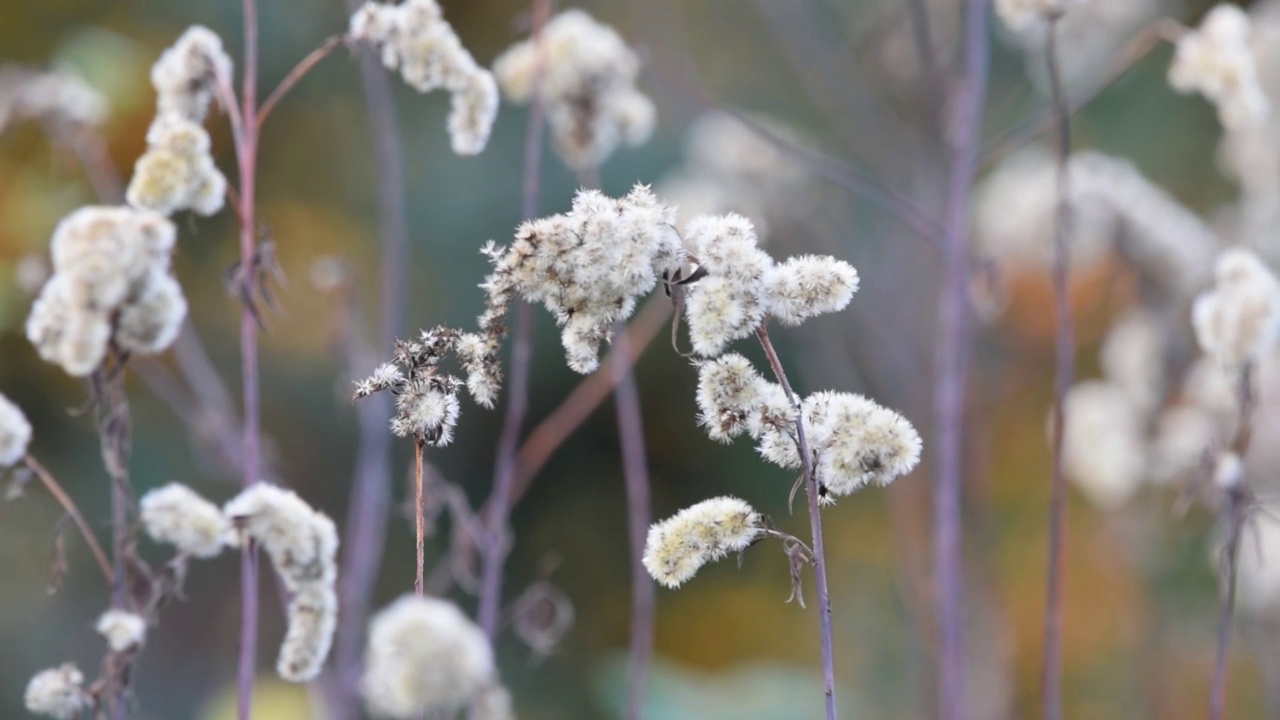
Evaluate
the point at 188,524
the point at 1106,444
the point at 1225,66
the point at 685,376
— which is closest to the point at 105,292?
the point at 188,524

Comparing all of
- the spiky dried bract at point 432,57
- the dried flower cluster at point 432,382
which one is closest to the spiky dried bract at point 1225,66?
the spiky dried bract at point 432,57

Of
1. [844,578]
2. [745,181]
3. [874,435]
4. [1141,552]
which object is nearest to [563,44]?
[745,181]

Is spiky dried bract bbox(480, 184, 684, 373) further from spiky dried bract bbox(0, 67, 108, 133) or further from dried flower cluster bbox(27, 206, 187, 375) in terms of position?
spiky dried bract bbox(0, 67, 108, 133)

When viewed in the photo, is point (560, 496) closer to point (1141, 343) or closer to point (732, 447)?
point (732, 447)

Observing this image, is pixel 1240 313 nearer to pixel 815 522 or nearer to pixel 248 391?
pixel 815 522

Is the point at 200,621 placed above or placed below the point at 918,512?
below

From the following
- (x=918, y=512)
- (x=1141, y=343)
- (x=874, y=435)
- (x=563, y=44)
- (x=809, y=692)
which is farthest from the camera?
(x=918, y=512)

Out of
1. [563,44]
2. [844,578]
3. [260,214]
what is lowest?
[844,578]
